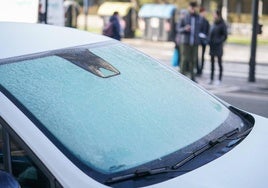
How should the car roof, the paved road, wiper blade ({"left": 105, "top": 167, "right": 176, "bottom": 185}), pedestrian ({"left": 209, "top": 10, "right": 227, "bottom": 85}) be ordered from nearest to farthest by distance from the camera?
wiper blade ({"left": 105, "top": 167, "right": 176, "bottom": 185}) < the car roof < the paved road < pedestrian ({"left": 209, "top": 10, "right": 227, "bottom": 85})

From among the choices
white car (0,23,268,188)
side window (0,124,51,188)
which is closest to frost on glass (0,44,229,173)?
white car (0,23,268,188)

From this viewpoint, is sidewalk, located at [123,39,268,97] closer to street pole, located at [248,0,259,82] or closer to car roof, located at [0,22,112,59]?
street pole, located at [248,0,259,82]

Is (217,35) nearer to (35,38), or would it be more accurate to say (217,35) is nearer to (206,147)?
(35,38)

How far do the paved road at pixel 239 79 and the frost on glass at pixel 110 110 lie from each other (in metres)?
5.92

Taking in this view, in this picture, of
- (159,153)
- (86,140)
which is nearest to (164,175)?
(159,153)

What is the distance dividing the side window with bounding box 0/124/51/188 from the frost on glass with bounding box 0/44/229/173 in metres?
0.15

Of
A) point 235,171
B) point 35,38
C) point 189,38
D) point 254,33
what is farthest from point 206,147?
point 254,33

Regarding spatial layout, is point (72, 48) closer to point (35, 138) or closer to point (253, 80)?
point (35, 138)

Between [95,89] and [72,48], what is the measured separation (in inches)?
14.3

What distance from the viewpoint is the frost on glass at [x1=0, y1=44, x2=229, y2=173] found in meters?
2.50

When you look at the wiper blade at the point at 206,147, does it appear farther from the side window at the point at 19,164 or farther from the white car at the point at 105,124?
the side window at the point at 19,164

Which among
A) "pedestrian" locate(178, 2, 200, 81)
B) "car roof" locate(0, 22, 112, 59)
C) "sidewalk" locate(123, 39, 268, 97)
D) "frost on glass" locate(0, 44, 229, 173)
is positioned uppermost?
"car roof" locate(0, 22, 112, 59)

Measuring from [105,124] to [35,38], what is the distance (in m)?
0.70

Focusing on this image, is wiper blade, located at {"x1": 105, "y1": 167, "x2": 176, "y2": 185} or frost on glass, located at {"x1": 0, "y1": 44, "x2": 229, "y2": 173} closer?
wiper blade, located at {"x1": 105, "y1": 167, "x2": 176, "y2": 185}
